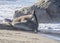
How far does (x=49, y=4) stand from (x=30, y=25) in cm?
488

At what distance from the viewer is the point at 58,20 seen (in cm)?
1764

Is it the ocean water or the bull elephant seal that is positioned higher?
the bull elephant seal

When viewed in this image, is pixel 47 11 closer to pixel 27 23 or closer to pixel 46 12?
pixel 46 12

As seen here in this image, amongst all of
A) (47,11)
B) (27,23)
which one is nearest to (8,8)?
(47,11)

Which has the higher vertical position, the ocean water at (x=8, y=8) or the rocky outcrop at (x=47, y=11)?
the rocky outcrop at (x=47, y=11)

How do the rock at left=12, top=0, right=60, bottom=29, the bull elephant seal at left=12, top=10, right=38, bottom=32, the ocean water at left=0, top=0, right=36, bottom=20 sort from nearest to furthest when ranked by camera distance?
the bull elephant seal at left=12, top=10, right=38, bottom=32
the rock at left=12, top=0, right=60, bottom=29
the ocean water at left=0, top=0, right=36, bottom=20

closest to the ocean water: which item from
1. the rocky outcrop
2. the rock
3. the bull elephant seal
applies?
the rock

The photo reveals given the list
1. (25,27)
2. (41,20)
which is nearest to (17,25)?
(25,27)

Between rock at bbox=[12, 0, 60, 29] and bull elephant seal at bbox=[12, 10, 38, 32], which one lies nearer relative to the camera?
bull elephant seal at bbox=[12, 10, 38, 32]

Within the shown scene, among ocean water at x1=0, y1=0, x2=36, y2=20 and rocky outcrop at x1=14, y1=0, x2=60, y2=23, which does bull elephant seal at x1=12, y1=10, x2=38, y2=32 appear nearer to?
rocky outcrop at x1=14, y1=0, x2=60, y2=23

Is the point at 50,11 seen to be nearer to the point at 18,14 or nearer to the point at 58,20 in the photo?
the point at 58,20

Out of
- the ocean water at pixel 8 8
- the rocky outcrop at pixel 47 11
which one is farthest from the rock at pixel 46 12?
the ocean water at pixel 8 8

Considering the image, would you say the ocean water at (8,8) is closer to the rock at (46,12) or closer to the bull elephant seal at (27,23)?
the rock at (46,12)

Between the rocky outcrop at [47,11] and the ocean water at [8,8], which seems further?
the ocean water at [8,8]
